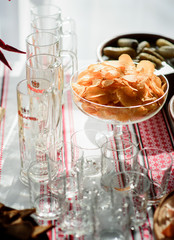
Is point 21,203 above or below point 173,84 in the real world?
below

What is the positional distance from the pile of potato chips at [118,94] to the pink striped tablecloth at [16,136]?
0.50 feet

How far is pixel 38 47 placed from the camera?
963mm

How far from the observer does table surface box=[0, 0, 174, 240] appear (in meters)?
0.83

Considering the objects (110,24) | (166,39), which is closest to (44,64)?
(166,39)

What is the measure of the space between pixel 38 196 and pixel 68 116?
0.33m

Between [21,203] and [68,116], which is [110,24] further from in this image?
[21,203]

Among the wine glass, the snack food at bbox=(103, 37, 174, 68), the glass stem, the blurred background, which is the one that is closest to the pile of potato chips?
the wine glass

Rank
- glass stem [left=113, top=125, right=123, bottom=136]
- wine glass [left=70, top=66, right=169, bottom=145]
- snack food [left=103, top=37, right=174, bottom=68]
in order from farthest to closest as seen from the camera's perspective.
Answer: snack food [left=103, top=37, right=174, bottom=68]
glass stem [left=113, top=125, right=123, bottom=136]
wine glass [left=70, top=66, right=169, bottom=145]

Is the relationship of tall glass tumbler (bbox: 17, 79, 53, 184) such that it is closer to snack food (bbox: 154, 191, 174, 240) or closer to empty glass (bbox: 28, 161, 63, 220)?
empty glass (bbox: 28, 161, 63, 220)

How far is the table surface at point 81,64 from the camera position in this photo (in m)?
0.83

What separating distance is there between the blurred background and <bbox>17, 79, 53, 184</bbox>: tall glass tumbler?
738 millimetres

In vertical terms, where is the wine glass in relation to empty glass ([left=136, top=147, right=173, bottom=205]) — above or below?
above

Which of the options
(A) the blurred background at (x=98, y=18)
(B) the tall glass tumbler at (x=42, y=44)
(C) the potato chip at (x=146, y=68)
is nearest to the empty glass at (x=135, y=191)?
(C) the potato chip at (x=146, y=68)

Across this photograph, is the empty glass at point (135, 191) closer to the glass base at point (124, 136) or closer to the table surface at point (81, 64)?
the table surface at point (81, 64)
